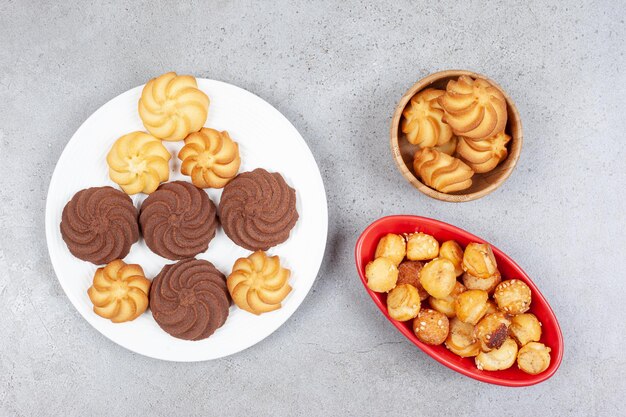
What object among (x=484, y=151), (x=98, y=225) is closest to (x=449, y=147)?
(x=484, y=151)

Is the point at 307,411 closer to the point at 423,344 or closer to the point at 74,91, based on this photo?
the point at 423,344

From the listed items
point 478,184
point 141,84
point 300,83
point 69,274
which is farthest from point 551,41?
point 69,274

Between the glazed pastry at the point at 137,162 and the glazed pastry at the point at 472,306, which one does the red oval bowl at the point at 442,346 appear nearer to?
the glazed pastry at the point at 472,306

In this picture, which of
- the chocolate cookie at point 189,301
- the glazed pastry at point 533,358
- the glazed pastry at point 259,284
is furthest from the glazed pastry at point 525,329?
the chocolate cookie at point 189,301

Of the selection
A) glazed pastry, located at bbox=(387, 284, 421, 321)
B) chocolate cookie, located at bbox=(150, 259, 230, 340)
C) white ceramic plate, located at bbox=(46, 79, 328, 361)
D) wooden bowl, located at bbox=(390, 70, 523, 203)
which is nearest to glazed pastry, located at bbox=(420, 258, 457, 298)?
glazed pastry, located at bbox=(387, 284, 421, 321)

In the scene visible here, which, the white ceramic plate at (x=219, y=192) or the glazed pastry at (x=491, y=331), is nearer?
the glazed pastry at (x=491, y=331)

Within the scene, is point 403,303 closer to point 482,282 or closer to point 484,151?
point 482,282

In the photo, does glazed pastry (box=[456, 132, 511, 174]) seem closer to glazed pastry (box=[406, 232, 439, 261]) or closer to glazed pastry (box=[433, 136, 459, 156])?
glazed pastry (box=[433, 136, 459, 156])
